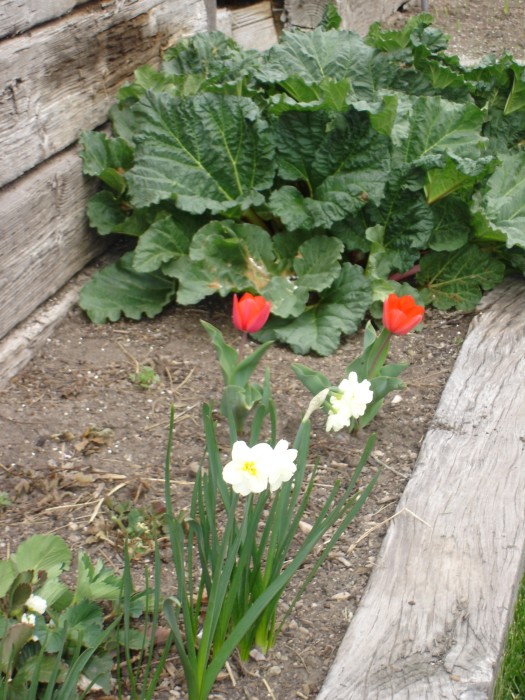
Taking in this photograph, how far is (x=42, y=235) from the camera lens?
276cm

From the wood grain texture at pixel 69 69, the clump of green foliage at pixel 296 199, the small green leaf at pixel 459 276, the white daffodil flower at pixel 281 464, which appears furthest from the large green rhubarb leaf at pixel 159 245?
the white daffodil flower at pixel 281 464

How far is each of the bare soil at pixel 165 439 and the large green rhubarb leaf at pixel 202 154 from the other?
0.37 m

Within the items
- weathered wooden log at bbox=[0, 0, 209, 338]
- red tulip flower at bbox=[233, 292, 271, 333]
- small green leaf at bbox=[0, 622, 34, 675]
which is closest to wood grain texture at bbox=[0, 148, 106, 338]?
weathered wooden log at bbox=[0, 0, 209, 338]

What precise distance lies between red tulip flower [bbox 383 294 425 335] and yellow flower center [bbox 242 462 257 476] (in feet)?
2.73

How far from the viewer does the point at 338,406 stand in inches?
72.1

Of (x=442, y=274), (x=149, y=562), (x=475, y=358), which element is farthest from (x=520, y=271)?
(x=149, y=562)

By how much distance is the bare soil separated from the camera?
1.82 meters

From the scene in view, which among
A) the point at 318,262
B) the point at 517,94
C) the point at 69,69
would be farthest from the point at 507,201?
the point at 69,69

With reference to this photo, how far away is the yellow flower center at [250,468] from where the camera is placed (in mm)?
1362

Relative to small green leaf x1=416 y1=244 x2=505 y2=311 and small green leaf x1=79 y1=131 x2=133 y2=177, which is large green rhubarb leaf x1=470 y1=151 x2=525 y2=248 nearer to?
small green leaf x1=416 y1=244 x2=505 y2=311

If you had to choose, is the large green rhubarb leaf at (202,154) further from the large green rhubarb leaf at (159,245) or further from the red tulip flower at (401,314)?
the red tulip flower at (401,314)

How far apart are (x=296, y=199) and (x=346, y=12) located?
2.15 meters

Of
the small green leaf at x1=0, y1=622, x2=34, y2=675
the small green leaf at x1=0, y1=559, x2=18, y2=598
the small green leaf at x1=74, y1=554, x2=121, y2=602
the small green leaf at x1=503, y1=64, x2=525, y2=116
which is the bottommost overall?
the small green leaf at x1=503, y1=64, x2=525, y2=116

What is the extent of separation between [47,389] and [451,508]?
45.1 inches
